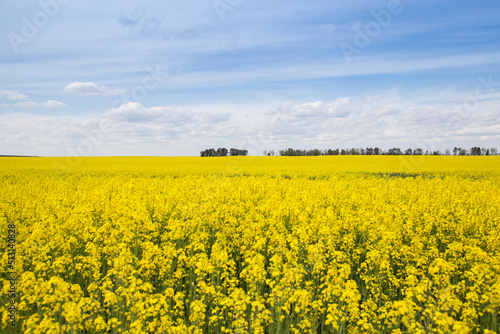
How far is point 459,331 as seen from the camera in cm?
358

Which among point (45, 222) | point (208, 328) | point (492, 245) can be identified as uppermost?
point (45, 222)

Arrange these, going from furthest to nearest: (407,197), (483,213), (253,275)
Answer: (407,197), (483,213), (253,275)

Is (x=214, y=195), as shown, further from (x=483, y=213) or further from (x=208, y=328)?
(x=483, y=213)

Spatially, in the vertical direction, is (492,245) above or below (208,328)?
above

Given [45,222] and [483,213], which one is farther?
[483,213]

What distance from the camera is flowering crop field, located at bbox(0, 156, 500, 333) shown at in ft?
14.4

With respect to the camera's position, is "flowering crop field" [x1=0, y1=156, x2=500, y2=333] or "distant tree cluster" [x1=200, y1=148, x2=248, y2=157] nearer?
"flowering crop field" [x1=0, y1=156, x2=500, y2=333]

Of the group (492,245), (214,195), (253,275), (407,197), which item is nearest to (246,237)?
(253,275)

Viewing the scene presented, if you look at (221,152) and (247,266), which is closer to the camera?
(247,266)

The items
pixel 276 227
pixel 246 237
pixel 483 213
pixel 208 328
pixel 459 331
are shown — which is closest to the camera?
pixel 459 331

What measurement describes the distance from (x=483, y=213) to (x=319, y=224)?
23.2 ft

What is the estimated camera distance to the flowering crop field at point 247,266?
440 centimetres

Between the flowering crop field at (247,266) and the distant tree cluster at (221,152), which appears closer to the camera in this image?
the flowering crop field at (247,266)

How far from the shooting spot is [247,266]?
20.2 feet
